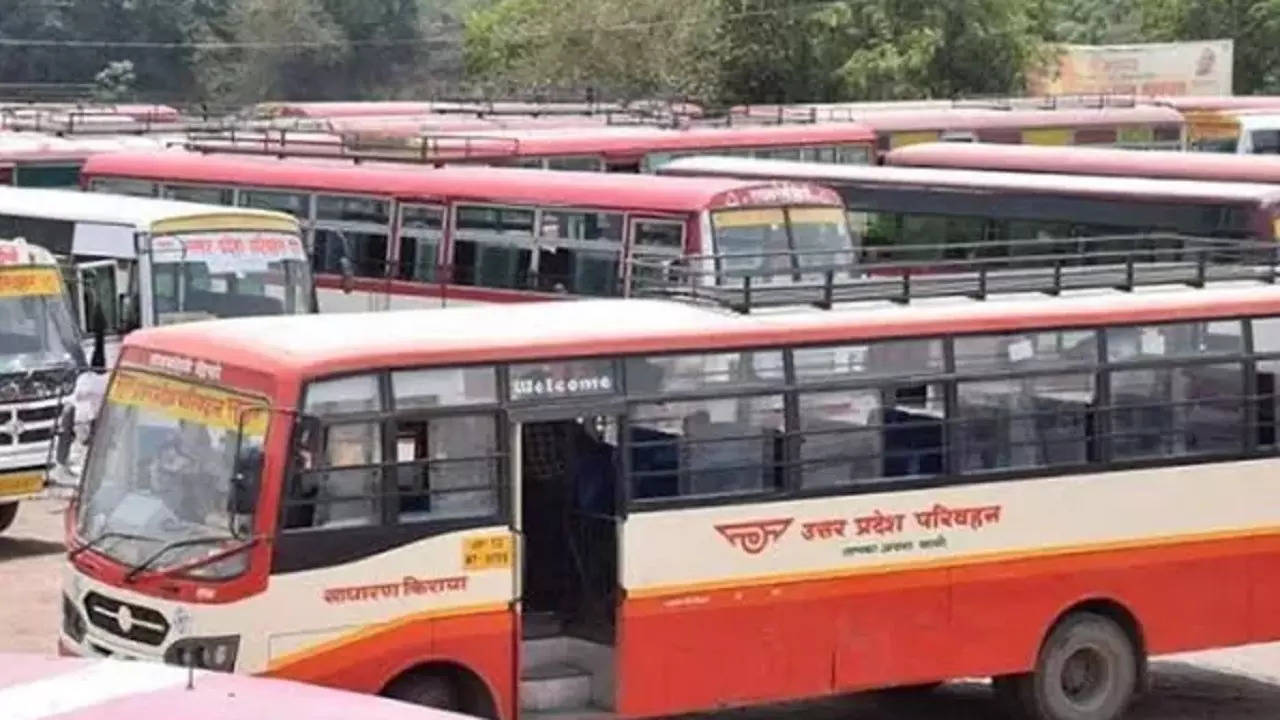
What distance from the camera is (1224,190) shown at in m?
21.9

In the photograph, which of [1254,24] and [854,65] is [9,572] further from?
[1254,24]

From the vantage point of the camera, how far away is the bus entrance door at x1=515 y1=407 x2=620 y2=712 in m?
10.1

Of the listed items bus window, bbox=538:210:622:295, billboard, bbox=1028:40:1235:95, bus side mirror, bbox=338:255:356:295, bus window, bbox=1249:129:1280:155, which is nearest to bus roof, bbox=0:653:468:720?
bus window, bbox=538:210:622:295

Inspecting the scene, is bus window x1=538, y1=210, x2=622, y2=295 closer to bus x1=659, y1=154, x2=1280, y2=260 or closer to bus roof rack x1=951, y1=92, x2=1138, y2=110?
bus x1=659, y1=154, x2=1280, y2=260

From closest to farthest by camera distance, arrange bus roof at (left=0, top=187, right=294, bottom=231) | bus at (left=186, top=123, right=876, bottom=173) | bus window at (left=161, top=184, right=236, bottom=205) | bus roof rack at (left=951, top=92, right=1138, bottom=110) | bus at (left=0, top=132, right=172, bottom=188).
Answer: bus roof at (left=0, top=187, right=294, bottom=231) < bus window at (left=161, top=184, right=236, bottom=205) < bus at (left=186, top=123, right=876, bottom=173) < bus at (left=0, top=132, right=172, bottom=188) < bus roof rack at (left=951, top=92, right=1138, bottom=110)

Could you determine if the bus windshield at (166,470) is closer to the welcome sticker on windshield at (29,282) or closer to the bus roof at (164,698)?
the bus roof at (164,698)

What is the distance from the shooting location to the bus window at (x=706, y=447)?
402 inches

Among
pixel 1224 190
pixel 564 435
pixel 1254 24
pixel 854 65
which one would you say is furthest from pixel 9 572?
pixel 1254 24

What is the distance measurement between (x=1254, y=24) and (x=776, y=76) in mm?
14473

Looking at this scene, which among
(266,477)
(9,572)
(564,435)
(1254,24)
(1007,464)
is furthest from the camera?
(1254,24)

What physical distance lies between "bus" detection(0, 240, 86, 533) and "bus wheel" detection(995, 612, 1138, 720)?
6883 millimetres

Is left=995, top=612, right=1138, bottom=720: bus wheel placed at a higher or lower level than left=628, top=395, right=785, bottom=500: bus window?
lower

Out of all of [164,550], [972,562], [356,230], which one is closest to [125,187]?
[356,230]

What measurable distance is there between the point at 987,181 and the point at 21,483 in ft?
38.1
